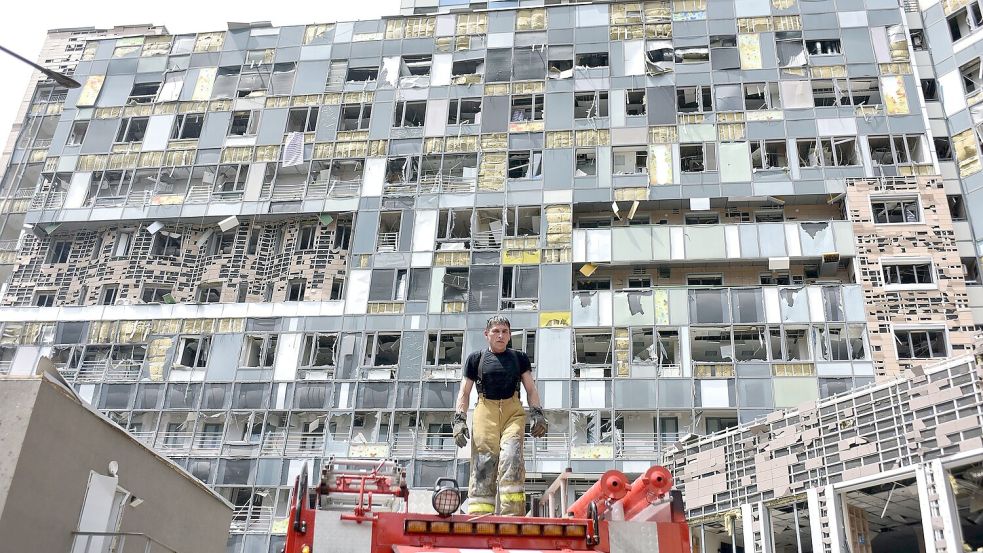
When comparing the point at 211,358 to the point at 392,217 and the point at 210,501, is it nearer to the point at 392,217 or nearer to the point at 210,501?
the point at 392,217

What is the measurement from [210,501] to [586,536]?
42.9ft

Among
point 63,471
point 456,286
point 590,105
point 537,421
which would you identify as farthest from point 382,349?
point 537,421

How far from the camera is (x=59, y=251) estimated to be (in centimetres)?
4578

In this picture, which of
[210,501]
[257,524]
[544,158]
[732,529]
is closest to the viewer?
[210,501]

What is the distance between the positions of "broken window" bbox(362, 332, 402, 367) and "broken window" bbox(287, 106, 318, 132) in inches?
488

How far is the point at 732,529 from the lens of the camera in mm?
30359

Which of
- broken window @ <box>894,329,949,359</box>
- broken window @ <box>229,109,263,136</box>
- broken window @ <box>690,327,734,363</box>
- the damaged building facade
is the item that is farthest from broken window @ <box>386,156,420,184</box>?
broken window @ <box>894,329,949,359</box>

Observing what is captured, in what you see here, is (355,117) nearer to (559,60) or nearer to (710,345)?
(559,60)

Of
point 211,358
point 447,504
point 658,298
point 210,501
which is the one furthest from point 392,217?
point 447,504

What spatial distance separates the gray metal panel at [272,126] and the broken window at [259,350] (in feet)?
34.8

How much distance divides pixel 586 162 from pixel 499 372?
33.4 m

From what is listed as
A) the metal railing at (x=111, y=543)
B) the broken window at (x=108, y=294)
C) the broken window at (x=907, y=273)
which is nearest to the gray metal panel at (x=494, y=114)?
the broken window at (x=907, y=273)

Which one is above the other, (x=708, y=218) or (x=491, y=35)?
(x=491, y=35)

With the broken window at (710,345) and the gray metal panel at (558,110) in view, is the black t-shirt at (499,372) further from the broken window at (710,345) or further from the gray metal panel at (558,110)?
the gray metal panel at (558,110)
